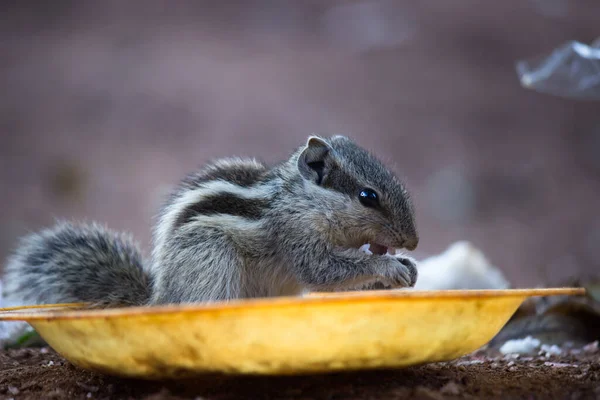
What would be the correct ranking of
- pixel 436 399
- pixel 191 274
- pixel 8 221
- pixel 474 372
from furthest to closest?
1. pixel 8 221
2. pixel 191 274
3. pixel 474 372
4. pixel 436 399

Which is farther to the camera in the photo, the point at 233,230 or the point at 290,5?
the point at 290,5

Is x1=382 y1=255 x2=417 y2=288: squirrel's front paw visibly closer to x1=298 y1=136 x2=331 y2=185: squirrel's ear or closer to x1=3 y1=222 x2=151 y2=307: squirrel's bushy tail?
x1=298 y1=136 x2=331 y2=185: squirrel's ear

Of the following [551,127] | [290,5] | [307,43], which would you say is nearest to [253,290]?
[551,127]

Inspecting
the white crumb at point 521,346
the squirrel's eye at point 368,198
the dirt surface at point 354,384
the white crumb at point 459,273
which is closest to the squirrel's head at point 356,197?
the squirrel's eye at point 368,198

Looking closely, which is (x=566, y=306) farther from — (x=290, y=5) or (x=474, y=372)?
(x=290, y=5)

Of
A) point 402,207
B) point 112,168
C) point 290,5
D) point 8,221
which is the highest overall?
point 290,5

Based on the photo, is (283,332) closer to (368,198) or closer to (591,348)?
(368,198)

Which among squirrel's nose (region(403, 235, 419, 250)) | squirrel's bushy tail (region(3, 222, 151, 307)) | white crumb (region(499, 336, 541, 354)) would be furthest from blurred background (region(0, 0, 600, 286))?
squirrel's bushy tail (region(3, 222, 151, 307))
